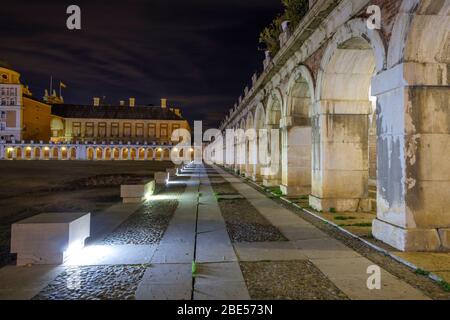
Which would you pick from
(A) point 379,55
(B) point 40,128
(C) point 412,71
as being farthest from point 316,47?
(B) point 40,128

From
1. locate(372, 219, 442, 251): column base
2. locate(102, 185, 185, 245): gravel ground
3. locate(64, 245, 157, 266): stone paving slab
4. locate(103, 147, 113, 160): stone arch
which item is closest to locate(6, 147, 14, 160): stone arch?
locate(103, 147, 113, 160): stone arch

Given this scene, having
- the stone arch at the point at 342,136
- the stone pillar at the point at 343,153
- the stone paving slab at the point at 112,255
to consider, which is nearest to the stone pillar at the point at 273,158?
the stone arch at the point at 342,136

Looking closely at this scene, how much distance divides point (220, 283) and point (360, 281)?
1.74m

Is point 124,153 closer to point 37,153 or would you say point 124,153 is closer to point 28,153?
point 37,153

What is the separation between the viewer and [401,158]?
5.28 metres

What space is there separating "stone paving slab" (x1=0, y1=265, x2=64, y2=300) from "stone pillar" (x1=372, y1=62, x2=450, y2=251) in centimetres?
525

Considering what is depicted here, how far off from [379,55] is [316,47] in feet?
11.0

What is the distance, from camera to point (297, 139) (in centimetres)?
1170

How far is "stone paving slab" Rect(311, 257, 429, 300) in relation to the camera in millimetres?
3578

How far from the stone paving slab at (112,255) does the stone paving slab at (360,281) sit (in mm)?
2619

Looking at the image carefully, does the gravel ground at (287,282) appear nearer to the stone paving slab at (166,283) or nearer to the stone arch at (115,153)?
the stone paving slab at (166,283)

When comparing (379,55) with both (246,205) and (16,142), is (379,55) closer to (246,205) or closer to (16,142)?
(246,205)
